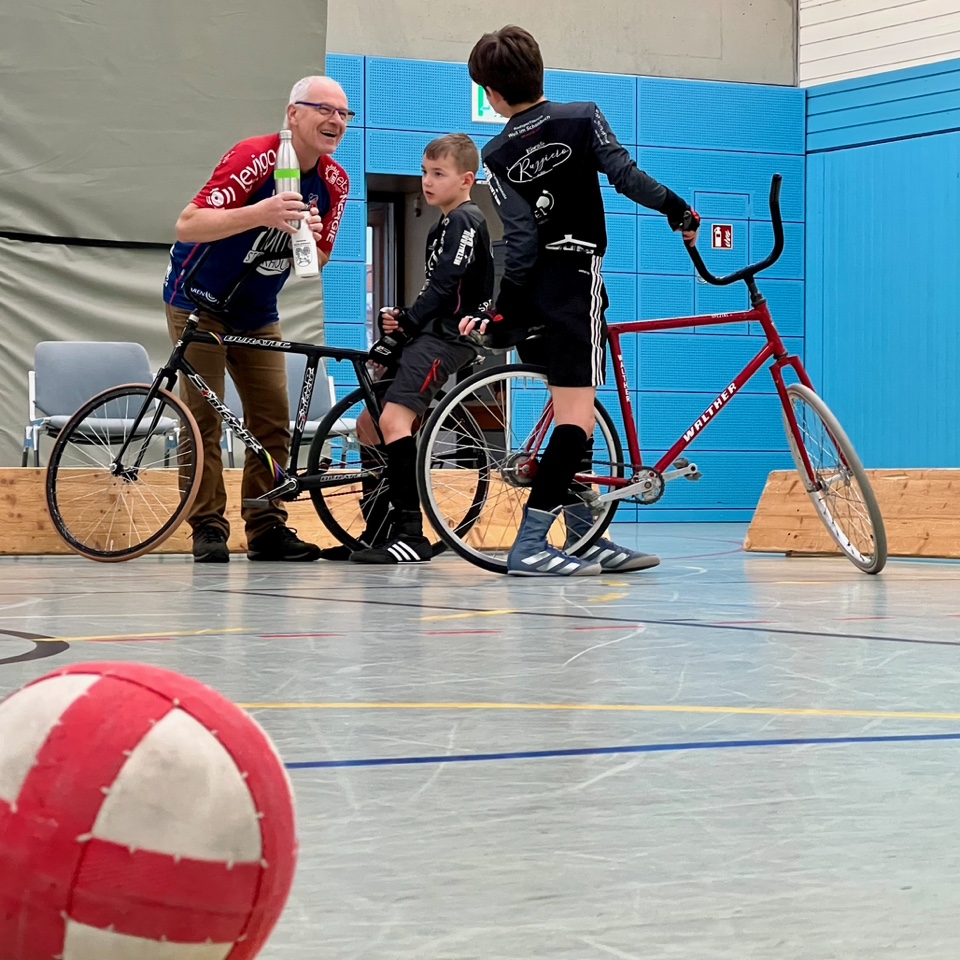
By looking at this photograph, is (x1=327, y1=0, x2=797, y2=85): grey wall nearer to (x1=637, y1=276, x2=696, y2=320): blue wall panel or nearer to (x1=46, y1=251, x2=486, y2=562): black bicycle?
(x1=637, y1=276, x2=696, y2=320): blue wall panel

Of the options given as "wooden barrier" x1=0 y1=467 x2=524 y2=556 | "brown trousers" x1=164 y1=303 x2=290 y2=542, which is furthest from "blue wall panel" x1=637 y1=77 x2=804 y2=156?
"brown trousers" x1=164 y1=303 x2=290 y2=542

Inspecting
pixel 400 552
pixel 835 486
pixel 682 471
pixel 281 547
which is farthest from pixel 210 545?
pixel 835 486

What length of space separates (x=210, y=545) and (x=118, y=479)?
36cm

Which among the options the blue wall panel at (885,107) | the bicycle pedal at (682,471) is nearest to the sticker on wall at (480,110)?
the blue wall panel at (885,107)

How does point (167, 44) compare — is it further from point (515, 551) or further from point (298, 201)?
point (515, 551)

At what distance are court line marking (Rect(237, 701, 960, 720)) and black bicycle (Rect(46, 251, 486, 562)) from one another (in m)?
2.72

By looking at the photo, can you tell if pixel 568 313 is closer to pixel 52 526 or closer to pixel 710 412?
pixel 710 412

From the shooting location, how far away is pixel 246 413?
5.13 m

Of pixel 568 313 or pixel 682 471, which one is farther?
pixel 682 471

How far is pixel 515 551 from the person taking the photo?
163 inches

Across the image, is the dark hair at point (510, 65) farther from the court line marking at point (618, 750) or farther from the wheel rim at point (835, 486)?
the court line marking at point (618, 750)

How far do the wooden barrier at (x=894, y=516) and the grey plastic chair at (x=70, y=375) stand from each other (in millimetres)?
3029

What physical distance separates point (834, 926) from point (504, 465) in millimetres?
3420

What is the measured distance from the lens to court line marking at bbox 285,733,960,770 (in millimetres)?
1472
